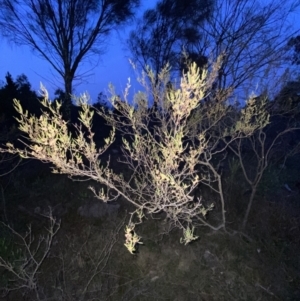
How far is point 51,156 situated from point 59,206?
3.53 metres

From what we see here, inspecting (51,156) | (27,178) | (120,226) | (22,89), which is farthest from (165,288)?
(22,89)

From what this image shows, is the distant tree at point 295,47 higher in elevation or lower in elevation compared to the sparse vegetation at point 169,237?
higher

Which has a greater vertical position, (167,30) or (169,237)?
(167,30)

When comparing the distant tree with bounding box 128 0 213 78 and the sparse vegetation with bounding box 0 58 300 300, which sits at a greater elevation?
the distant tree with bounding box 128 0 213 78

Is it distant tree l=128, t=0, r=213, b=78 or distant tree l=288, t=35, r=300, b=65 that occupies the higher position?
distant tree l=128, t=0, r=213, b=78

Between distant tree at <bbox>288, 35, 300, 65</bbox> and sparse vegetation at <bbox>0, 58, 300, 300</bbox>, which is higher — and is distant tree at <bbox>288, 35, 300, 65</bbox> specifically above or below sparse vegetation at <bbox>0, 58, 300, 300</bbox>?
above

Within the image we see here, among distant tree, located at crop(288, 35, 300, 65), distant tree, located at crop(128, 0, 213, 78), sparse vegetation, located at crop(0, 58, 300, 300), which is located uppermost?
distant tree, located at crop(128, 0, 213, 78)

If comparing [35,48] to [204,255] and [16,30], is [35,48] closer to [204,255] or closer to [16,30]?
[16,30]

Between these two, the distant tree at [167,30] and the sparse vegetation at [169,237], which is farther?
the distant tree at [167,30]

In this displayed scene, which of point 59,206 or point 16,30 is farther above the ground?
point 16,30

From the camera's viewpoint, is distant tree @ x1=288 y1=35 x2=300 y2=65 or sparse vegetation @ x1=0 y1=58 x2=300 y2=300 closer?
sparse vegetation @ x1=0 y1=58 x2=300 y2=300

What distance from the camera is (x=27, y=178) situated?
8.34 m

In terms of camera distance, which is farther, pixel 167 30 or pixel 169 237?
pixel 167 30

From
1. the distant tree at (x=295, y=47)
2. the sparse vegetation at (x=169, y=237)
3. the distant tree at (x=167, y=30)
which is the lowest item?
the sparse vegetation at (x=169, y=237)
